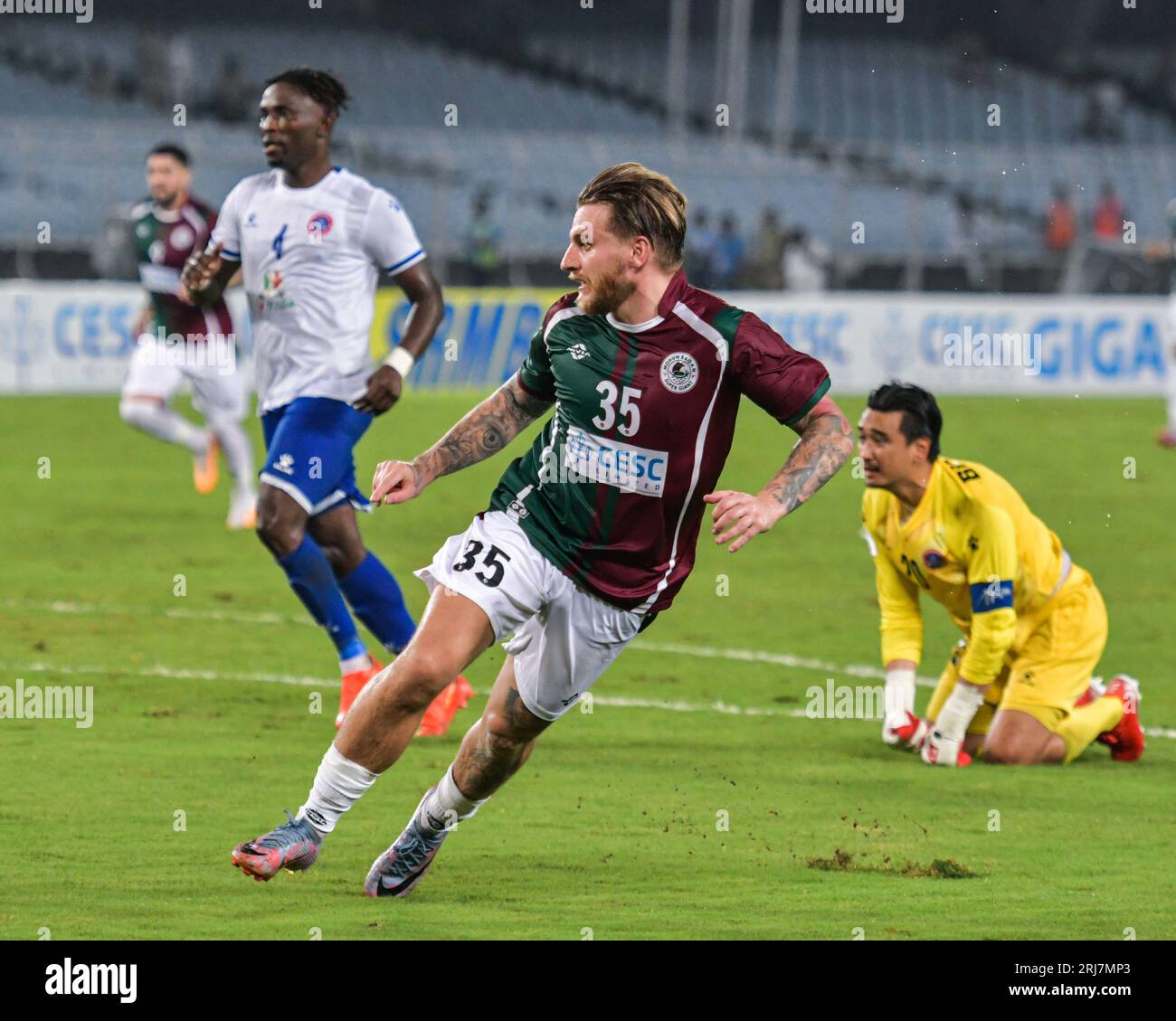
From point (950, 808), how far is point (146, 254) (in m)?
9.90

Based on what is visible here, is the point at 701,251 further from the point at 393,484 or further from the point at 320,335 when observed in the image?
the point at 393,484

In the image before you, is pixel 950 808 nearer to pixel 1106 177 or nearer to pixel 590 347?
pixel 590 347

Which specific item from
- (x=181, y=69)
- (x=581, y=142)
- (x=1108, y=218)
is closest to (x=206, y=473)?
(x=581, y=142)

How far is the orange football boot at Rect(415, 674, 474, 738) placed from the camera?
9273mm

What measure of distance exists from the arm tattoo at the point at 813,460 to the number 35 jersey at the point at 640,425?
0.28 feet

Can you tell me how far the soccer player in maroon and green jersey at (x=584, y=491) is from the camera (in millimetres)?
6035

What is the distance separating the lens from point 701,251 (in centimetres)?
3200

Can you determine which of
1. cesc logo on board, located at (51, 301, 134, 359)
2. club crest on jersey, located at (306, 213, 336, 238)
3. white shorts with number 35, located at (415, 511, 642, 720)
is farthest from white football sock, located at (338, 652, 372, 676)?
cesc logo on board, located at (51, 301, 134, 359)

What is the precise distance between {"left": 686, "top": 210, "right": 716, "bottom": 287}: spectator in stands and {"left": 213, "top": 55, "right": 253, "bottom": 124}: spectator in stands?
8.52 m

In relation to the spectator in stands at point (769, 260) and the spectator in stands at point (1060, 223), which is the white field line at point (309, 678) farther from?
the spectator in stands at point (1060, 223)

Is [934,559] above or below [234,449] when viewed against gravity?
below

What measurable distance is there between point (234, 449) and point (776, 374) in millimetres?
10945

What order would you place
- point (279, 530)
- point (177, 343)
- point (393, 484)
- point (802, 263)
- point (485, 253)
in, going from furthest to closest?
point (802, 263), point (485, 253), point (177, 343), point (279, 530), point (393, 484)
